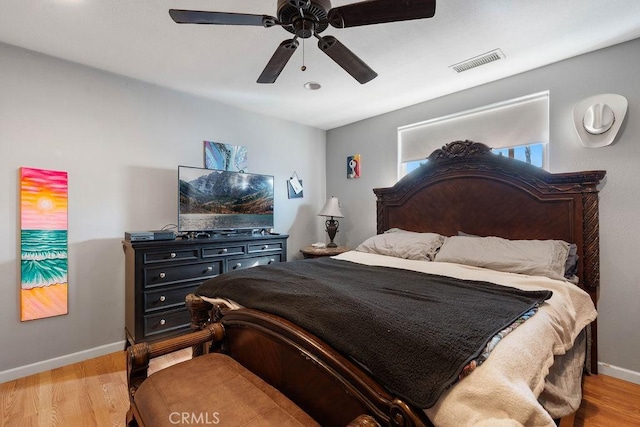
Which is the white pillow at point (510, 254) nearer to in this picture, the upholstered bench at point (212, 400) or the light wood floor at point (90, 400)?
the light wood floor at point (90, 400)

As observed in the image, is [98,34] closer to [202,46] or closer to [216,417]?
[202,46]

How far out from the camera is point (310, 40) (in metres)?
2.18

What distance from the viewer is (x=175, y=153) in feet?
10.3

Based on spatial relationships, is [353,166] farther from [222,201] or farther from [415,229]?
[222,201]

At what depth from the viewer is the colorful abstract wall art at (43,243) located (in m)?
2.32

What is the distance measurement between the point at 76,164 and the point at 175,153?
2.75ft

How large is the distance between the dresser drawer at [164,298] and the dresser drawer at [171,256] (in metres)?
0.27

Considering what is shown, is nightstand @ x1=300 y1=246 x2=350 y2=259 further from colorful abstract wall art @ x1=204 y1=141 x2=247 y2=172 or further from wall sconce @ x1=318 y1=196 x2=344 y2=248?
colorful abstract wall art @ x1=204 y1=141 x2=247 y2=172

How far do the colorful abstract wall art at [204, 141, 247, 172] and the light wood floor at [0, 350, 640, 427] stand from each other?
6.76 ft

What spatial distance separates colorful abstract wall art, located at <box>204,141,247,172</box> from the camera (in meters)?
3.35

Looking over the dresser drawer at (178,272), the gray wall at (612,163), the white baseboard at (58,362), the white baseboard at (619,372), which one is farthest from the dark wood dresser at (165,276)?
the white baseboard at (619,372)

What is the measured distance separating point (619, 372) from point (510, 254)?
1201 millimetres

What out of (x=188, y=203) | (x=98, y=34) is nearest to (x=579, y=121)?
(x=188, y=203)

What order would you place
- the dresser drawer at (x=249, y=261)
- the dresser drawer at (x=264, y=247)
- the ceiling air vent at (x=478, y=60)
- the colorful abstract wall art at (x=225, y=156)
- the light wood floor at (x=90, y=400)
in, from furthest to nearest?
the colorful abstract wall art at (x=225, y=156) → the dresser drawer at (x=264, y=247) → the dresser drawer at (x=249, y=261) → the ceiling air vent at (x=478, y=60) → the light wood floor at (x=90, y=400)
